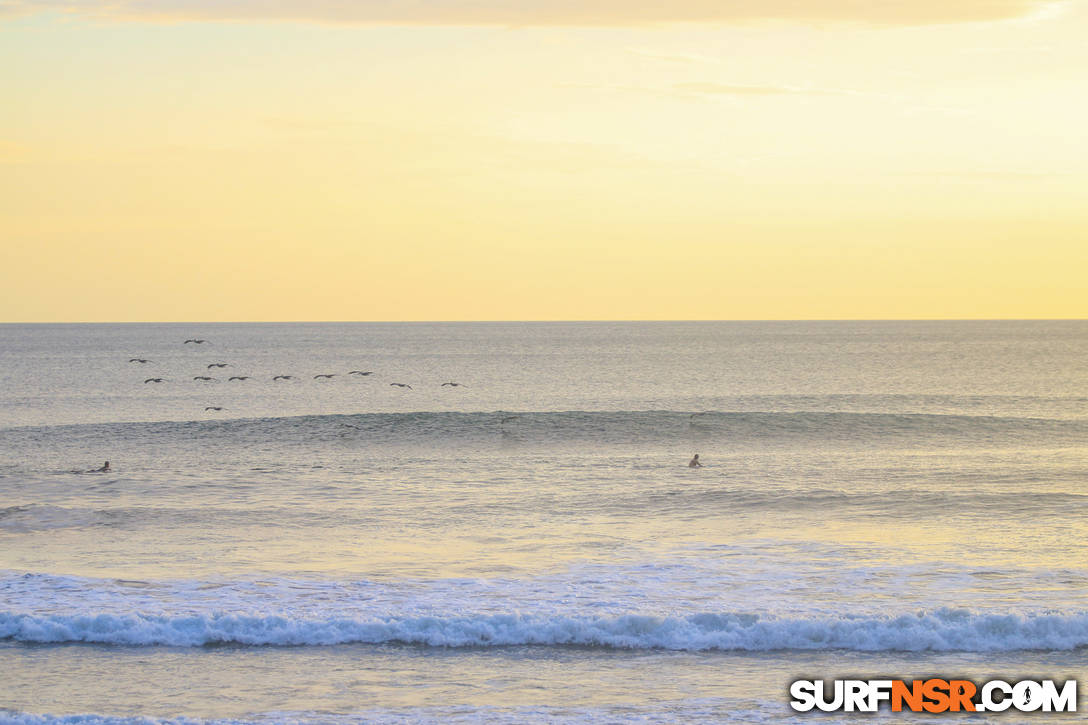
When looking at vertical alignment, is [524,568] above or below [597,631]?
above

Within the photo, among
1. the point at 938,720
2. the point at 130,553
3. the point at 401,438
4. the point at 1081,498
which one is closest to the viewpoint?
the point at 938,720

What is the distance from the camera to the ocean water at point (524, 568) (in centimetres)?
1288

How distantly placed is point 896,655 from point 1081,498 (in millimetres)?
14319

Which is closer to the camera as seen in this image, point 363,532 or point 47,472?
point 363,532

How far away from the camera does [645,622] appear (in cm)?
1466

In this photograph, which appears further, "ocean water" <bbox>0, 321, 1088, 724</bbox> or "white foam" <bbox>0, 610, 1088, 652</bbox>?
"white foam" <bbox>0, 610, 1088, 652</bbox>

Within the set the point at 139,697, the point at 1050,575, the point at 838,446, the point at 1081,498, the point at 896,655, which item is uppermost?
the point at 838,446

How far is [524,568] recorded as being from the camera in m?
18.4

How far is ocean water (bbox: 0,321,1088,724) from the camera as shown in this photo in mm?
12883

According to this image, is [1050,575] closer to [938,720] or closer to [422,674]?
[938,720]

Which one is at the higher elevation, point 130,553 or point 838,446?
point 838,446

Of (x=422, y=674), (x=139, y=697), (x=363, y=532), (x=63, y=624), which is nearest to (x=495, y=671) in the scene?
(x=422, y=674)

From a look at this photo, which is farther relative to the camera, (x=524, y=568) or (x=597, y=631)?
(x=524, y=568)

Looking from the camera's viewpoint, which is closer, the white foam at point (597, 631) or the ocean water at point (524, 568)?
the ocean water at point (524, 568)
